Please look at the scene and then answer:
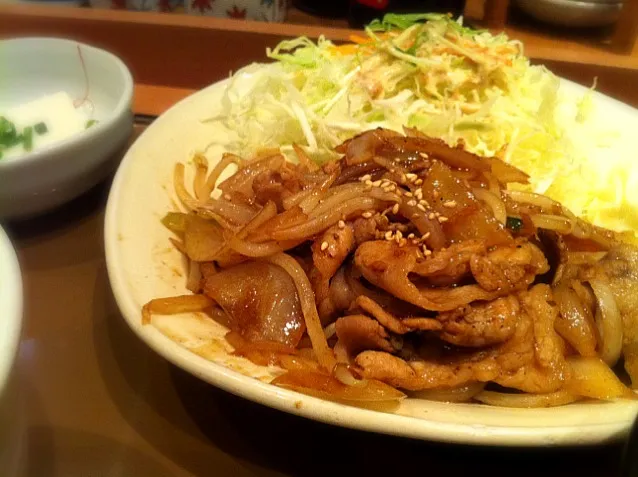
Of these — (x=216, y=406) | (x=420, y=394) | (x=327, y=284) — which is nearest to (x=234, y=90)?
(x=327, y=284)

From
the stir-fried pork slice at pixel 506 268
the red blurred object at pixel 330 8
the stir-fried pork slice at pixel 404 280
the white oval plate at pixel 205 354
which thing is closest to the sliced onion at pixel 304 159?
the white oval plate at pixel 205 354

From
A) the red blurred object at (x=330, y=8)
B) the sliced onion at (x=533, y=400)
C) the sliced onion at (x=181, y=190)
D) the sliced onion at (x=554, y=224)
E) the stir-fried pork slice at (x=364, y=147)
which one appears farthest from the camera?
the red blurred object at (x=330, y=8)

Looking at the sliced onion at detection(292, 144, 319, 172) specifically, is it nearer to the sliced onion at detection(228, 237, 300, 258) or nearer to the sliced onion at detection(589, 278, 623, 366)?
the sliced onion at detection(228, 237, 300, 258)

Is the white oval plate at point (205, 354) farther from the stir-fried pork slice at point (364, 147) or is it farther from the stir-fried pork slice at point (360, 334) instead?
the stir-fried pork slice at point (364, 147)

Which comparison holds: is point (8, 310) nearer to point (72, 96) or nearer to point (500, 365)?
point (500, 365)

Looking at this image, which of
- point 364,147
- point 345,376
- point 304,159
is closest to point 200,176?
point 304,159

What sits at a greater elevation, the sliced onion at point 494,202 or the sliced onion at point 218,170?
the sliced onion at point 494,202
